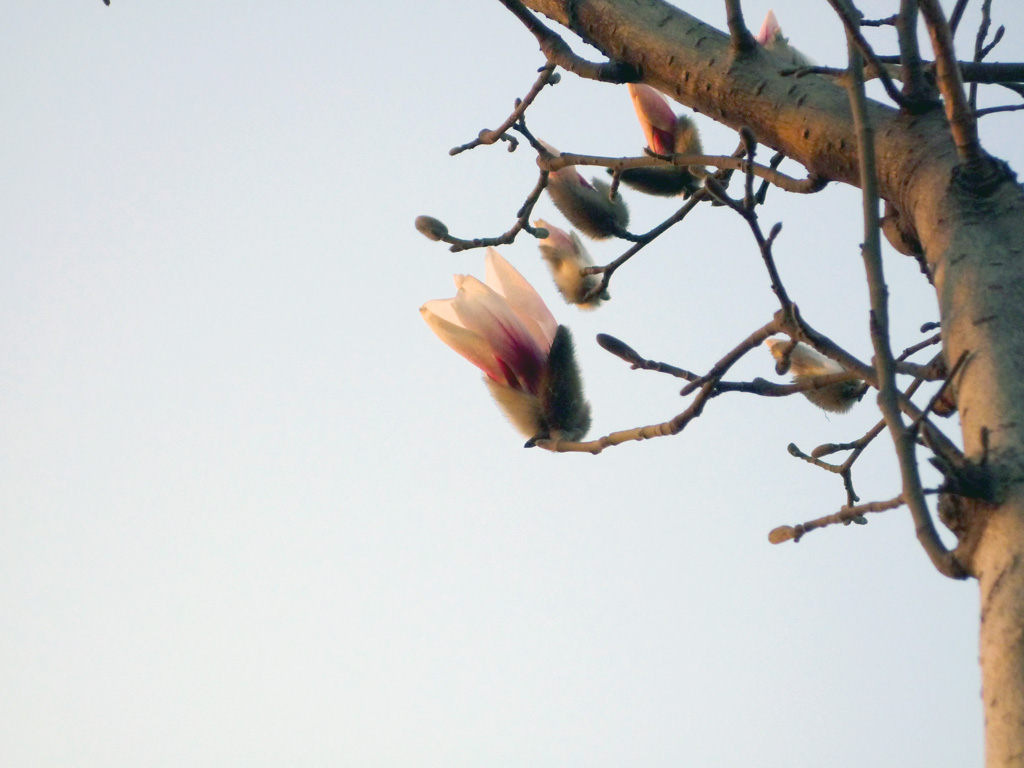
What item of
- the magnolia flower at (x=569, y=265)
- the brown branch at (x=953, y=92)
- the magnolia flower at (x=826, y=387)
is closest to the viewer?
the brown branch at (x=953, y=92)

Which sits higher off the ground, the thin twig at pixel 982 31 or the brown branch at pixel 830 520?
the thin twig at pixel 982 31

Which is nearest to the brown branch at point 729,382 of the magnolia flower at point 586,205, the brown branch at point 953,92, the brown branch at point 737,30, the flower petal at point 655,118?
the brown branch at point 953,92

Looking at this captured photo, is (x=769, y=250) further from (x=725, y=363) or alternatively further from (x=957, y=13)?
(x=957, y=13)

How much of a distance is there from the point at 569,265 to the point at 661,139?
0.32 meters

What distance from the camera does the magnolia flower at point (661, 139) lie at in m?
1.89

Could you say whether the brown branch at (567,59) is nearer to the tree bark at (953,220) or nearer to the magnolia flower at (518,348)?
the tree bark at (953,220)

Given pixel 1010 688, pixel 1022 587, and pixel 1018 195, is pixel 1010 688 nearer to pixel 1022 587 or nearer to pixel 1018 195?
pixel 1022 587

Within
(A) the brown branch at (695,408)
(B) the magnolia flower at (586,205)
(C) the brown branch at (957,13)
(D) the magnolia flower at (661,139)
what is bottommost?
(A) the brown branch at (695,408)

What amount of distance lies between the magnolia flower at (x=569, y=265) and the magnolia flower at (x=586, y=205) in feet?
0.12

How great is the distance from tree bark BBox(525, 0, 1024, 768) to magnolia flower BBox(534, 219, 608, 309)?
463mm

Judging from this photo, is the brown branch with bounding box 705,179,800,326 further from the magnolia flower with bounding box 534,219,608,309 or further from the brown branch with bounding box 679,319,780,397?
the magnolia flower with bounding box 534,219,608,309

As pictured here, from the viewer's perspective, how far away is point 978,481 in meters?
0.72

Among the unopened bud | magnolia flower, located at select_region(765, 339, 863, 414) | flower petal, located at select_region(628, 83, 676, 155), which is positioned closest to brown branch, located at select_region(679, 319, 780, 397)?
magnolia flower, located at select_region(765, 339, 863, 414)

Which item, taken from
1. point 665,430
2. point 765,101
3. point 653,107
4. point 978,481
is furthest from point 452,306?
point 978,481
